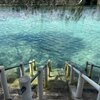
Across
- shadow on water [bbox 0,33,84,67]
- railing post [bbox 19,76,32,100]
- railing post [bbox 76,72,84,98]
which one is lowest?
shadow on water [bbox 0,33,84,67]

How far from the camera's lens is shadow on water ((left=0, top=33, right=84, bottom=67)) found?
1084 cm

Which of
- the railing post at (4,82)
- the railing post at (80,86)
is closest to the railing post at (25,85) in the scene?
the railing post at (4,82)

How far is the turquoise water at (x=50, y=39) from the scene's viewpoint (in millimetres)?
10984

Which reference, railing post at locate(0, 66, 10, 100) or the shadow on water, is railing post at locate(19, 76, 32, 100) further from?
the shadow on water

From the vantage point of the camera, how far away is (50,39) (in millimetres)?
15281

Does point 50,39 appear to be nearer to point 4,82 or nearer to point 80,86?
point 80,86

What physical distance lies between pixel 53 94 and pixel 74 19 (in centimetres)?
1828

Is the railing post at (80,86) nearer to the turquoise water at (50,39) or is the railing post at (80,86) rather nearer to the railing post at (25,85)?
A: the railing post at (25,85)

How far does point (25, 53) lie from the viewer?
11484 mm

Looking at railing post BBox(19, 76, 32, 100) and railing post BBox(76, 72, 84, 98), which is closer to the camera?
railing post BBox(19, 76, 32, 100)

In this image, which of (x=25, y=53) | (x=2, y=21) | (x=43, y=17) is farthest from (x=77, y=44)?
(x=2, y=21)

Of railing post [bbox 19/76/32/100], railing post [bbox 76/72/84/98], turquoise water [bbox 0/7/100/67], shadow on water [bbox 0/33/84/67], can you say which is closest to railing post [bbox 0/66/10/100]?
railing post [bbox 19/76/32/100]

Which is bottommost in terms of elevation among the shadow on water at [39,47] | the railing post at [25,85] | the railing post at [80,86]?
the shadow on water at [39,47]

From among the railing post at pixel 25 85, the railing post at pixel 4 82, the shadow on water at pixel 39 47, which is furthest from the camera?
the shadow on water at pixel 39 47
